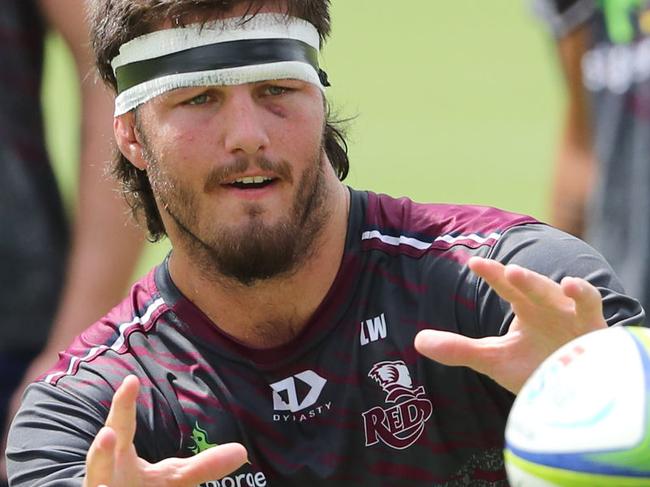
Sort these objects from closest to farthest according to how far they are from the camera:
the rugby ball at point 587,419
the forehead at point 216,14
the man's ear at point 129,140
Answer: the rugby ball at point 587,419 < the forehead at point 216,14 < the man's ear at point 129,140

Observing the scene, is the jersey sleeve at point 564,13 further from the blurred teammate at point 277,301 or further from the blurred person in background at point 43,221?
the blurred person in background at point 43,221

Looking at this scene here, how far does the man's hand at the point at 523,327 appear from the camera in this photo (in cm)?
387

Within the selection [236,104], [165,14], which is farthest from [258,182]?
[165,14]

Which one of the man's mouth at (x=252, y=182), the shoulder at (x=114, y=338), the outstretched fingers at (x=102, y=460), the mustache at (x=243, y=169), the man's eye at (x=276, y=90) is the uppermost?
the man's eye at (x=276, y=90)

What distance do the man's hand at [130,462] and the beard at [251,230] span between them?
780mm

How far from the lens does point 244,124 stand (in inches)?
178

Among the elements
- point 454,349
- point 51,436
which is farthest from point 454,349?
point 51,436

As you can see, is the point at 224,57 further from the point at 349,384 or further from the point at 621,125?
the point at 621,125

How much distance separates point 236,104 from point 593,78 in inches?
81.9

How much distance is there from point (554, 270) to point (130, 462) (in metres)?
1.28

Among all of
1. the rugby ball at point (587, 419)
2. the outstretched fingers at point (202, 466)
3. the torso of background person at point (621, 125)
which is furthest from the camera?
the torso of background person at point (621, 125)

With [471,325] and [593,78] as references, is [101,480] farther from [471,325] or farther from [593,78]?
[593,78]

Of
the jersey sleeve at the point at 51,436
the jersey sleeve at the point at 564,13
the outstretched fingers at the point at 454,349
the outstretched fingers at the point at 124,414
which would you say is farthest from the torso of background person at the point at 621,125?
the outstretched fingers at the point at 124,414

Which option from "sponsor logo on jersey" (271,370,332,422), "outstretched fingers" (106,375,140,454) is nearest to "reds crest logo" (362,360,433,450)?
"sponsor logo on jersey" (271,370,332,422)
